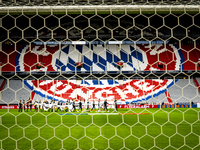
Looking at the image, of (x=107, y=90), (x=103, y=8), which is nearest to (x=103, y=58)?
(x=107, y=90)

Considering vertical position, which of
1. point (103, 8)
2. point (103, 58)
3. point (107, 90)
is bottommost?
point (107, 90)

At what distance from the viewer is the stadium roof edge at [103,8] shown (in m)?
1.28

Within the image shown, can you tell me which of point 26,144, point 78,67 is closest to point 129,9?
point 26,144

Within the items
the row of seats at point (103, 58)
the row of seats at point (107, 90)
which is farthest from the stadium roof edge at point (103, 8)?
the row of seats at point (107, 90)

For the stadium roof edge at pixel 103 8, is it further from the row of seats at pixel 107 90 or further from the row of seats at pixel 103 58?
the row of seats at pixel 107 90

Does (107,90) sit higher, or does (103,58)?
(103,58)

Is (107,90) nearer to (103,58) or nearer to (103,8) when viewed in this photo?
(103,58)

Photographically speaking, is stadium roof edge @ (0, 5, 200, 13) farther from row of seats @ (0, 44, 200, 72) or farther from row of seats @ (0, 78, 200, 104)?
row of seats @ (0, 78, 200, 104)

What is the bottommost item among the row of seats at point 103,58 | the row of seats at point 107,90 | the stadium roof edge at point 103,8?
the row of seats at point 107,90

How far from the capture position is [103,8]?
131 centimetres

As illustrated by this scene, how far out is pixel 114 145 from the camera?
1464mm

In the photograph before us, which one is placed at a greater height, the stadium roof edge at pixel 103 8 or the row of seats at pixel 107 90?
the stadium roof edge at pixel 103 8

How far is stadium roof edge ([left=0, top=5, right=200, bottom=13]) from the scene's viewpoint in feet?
4.19

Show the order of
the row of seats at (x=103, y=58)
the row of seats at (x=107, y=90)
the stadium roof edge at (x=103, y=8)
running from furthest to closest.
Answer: the row of seats at (x=107, y=90), the row of seats at (x=103, y=58), the stadium roof edge at (x=103, y=8)
